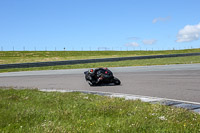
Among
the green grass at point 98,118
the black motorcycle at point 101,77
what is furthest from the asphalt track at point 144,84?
the green grass at point 98,118

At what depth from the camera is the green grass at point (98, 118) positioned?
17.9 ft

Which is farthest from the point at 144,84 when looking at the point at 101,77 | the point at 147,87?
the point at 101,77

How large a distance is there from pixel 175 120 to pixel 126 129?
55.8 inches

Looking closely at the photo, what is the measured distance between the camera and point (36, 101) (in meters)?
9.22

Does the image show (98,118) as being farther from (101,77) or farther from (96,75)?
(96,75)

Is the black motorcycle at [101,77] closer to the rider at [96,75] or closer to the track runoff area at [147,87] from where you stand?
the rider at [96,75]

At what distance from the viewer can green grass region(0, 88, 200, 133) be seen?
545 centimetres

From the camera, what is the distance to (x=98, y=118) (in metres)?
6.38

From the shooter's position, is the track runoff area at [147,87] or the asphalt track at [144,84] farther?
the asphalt track at [144,84]

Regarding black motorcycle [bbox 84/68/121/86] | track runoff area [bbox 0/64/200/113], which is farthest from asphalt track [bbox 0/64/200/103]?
black motorcycle [bbox 84/68/121/86]

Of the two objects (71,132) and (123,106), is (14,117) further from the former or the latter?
(123,106)

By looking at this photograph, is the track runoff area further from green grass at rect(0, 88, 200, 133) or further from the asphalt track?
green grass at rect(0, 88, 200, 133)

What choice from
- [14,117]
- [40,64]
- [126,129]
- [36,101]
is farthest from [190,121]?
[40,64]

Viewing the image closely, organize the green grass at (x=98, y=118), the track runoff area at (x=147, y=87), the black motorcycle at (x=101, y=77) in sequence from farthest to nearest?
the black motorcycle at (x=101, y=77), the track runoff area at (x=147, y=87), the green grass at (x=98, y=118)
